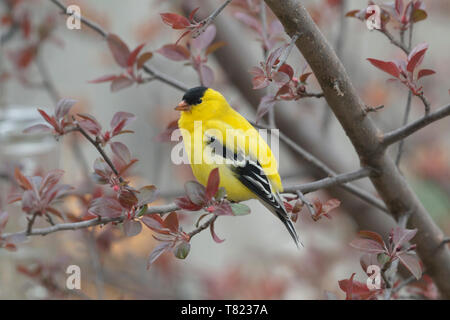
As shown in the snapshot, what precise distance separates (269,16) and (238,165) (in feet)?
2.85

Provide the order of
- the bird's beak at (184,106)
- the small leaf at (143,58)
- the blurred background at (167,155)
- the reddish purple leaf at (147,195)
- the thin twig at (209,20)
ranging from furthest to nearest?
the blurred background at (167,155) → the bird's beak at (184,106) → the small leaf at (143,58) → the reddish purple leaf at (147,195) → the thin twig at (209,20)

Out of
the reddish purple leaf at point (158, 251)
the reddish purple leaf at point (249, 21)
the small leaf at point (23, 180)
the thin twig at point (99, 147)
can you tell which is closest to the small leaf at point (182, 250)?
the reddish purple leaf at point (158, 251)

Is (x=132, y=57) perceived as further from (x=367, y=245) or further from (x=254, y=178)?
(x=367, y=245)

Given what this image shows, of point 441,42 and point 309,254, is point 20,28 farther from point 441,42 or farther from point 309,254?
point 441,42

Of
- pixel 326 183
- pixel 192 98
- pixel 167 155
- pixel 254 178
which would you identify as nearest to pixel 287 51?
pixel 326 183

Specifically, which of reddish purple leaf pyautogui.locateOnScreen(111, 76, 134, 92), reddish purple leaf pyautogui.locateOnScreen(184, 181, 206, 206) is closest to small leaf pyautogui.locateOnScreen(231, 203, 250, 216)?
reddish purple leaf pyautogui.locateOnScreen(184, 181, 206, 206)

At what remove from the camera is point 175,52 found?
86 centimetres

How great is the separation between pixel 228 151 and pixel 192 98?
0.49 feet

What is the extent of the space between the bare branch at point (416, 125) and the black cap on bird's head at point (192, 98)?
358mm

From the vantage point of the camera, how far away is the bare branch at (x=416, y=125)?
60 centimetres

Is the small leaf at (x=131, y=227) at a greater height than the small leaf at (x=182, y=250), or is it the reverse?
the small leaf at (x=131, y=227)

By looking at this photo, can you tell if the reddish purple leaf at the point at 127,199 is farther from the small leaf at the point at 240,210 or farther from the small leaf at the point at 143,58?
the small leaf at the point at 143,58

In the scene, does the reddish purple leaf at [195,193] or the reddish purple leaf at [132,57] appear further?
the reddish purple leaf at [132,57]
